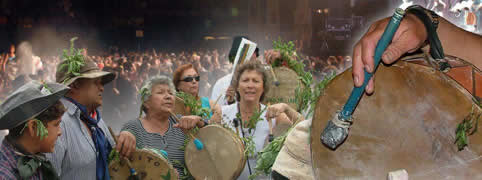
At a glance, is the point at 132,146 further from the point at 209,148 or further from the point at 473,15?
the point at 473,15

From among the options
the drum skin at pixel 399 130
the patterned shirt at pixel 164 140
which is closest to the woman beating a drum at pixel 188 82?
the patterned shirt at pixel 164 140

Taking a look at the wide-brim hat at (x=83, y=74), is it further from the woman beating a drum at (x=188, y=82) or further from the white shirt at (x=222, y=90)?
the white shirt at (x=222, y=90)

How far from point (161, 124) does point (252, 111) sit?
634mm

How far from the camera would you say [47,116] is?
6.82 ft

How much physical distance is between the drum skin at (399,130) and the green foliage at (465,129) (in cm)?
1

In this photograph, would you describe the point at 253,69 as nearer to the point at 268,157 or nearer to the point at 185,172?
the point at 185,172

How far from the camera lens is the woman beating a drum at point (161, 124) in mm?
3018

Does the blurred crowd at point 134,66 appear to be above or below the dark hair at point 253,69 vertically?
below

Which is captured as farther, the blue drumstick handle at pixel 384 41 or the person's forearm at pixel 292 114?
the person's forearm at pixel 292 114

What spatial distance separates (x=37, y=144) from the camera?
2.01 meters

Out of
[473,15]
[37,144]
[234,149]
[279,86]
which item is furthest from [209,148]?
[473,15]

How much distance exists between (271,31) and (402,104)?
470 cm

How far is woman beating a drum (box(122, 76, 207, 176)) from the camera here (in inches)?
119

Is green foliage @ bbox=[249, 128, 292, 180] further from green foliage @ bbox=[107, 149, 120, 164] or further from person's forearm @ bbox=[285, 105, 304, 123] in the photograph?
green foliage @ bbox=[107, 149, 120, 164]
